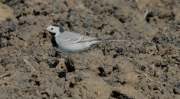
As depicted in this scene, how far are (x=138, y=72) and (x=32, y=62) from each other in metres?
1.74

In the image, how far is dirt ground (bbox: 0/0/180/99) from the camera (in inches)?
262

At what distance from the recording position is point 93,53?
7.74 meters

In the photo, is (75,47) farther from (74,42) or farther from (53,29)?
(53,29)

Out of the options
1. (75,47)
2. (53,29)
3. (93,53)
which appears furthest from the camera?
(53,29)

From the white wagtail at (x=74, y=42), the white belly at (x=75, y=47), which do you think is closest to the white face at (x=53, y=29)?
the white wagtail at (x=74, y=42)

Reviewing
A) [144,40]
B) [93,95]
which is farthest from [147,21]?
[93,95]

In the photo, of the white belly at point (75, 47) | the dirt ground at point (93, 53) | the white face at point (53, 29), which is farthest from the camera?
the white face at point (53, 29)

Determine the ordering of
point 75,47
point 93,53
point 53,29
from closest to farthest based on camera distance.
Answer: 1. point 93,53
2. point 75,47
3. point 53,29

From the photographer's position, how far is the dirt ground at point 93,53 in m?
6.64

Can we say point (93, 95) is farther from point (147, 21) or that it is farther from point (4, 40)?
point (147, 21)

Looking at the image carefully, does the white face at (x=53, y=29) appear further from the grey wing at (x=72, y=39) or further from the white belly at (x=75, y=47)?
the white belly at (x=75, y=47)

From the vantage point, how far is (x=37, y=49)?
8570mm

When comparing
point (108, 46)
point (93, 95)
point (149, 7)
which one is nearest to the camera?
point (93, 95)

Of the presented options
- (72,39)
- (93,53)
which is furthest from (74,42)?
(93,53)
